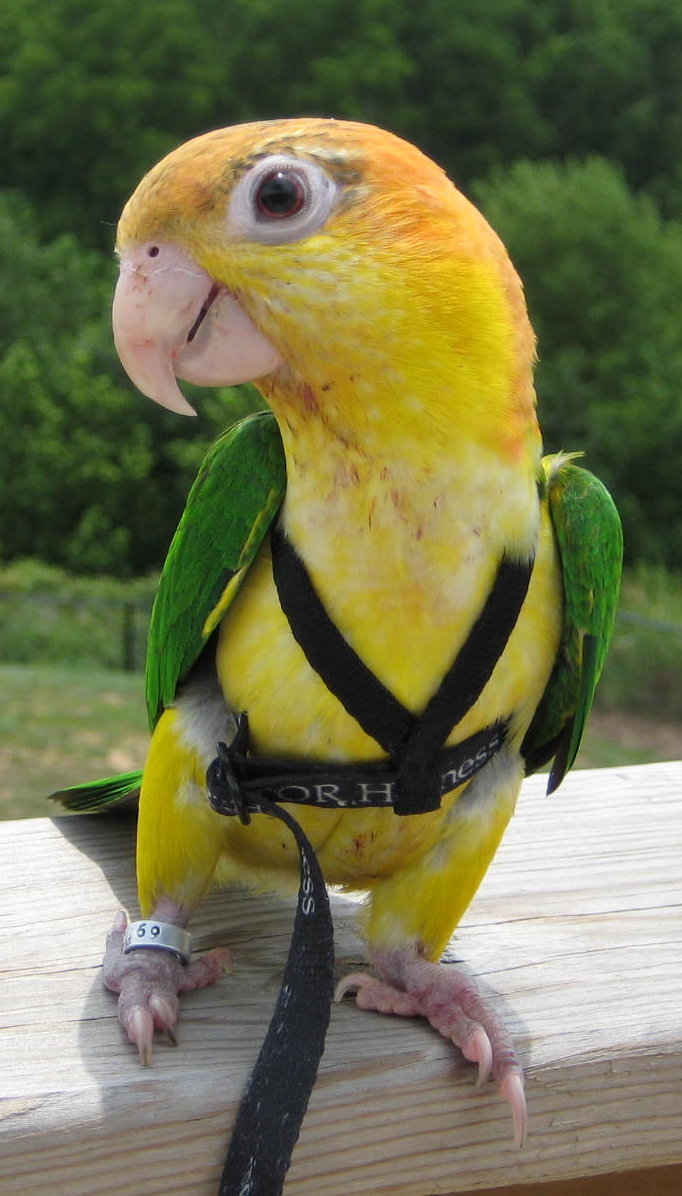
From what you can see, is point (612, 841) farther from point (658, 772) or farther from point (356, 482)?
point (356, 482)

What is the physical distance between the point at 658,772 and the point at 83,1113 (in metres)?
A: 1.22

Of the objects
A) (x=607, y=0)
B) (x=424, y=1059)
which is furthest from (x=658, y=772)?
(x=607, y=0)

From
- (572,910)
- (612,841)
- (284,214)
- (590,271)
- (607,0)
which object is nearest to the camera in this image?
(284,214)

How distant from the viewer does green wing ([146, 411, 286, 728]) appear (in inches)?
52.6

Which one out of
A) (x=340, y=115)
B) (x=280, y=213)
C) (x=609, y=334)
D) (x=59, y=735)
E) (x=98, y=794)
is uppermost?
(x=280, y=213)

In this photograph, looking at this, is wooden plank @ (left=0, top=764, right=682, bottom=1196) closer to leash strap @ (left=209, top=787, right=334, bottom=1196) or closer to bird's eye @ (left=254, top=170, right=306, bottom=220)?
leash strap @ (left=209, top=787, right=334, bottom=1196)

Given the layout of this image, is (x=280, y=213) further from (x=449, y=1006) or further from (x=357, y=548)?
(x=449, y=1006)

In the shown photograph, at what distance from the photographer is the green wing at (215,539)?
134 cm

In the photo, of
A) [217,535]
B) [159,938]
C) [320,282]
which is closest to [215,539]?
[217,535]

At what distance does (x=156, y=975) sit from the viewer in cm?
138

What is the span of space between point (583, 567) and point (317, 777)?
381 millimetres

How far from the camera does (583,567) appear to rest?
1.39 meters

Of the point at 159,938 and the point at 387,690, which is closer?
the point at 387,690

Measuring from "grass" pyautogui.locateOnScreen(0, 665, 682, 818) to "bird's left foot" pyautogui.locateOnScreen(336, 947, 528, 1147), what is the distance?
5.00 m
